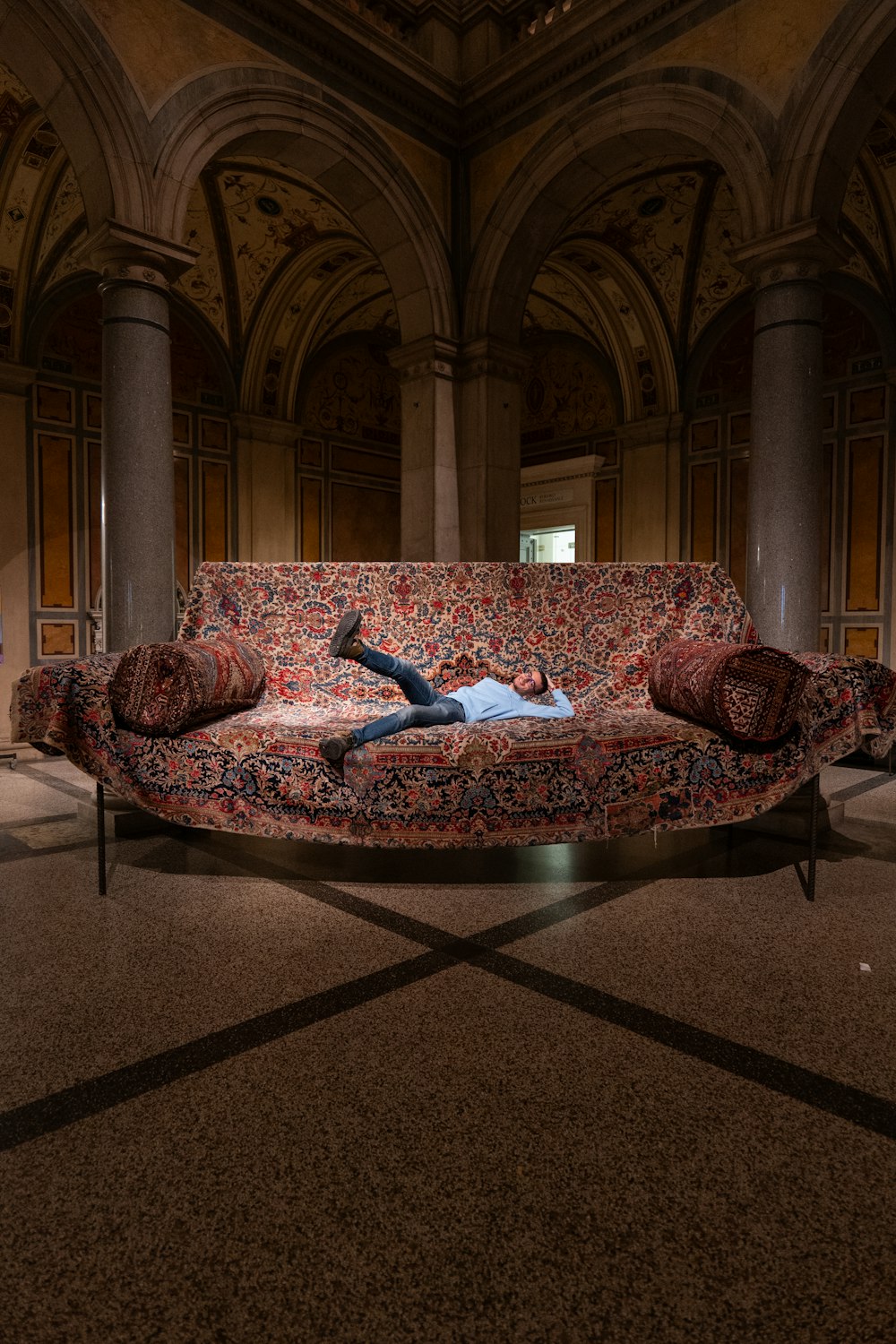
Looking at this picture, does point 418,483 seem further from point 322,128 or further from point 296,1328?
point 296,1328

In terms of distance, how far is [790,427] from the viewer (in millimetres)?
4457

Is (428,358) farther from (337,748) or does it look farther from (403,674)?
(337,748)

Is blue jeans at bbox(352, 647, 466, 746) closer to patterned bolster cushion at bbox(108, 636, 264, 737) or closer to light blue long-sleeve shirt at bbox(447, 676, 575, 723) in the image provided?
light blue long-sleeve shirt at bbox(447, 676, 575, 723)

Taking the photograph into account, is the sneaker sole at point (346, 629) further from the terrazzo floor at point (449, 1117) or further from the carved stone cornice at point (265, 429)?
the carved stone cornice at point (265, 429)

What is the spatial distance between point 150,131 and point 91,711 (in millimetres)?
3831

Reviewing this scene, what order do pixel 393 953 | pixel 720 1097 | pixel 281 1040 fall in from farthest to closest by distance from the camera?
1. pixel 393 953
2. pixel 281 1040
3. pixel 720 1097

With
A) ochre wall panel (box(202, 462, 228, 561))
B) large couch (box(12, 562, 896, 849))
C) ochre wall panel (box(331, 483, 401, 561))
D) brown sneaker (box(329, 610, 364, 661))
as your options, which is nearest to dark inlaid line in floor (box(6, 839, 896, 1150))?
large couch (box(12, 562, 896, 849))

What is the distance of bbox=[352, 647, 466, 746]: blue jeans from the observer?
2.87 metres

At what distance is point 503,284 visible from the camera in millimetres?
6383

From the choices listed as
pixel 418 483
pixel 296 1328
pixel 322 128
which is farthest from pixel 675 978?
pixel 322 128

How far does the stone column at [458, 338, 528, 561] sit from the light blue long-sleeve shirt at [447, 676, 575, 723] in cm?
328

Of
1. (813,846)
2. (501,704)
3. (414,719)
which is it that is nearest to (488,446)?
(501,704)

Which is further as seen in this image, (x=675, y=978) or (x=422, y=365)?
(x=422, y=365)

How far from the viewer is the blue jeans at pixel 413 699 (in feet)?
9.40
